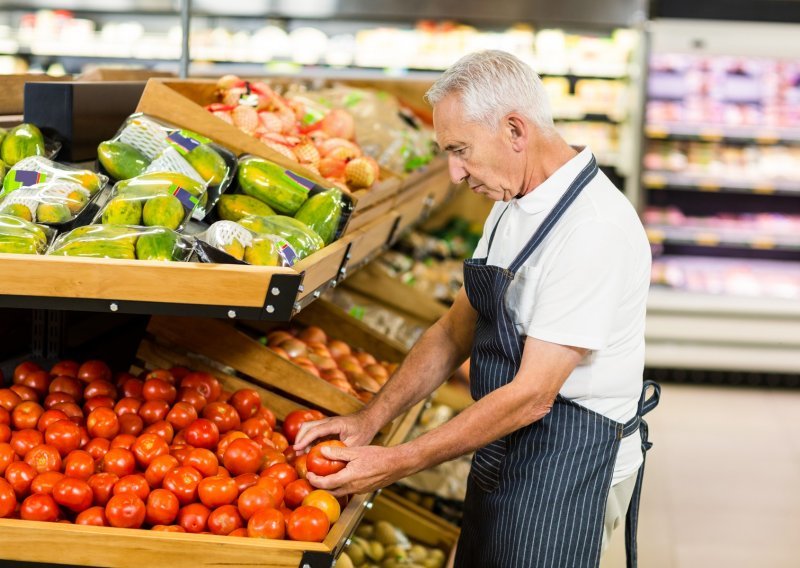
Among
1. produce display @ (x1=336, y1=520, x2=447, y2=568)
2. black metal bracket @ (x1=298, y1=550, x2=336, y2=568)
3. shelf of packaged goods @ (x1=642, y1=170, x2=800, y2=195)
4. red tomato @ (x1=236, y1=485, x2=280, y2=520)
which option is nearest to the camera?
black metal bracket @ (x1=298, y1=550, x2=336, y2=568)

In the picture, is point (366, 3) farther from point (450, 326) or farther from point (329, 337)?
point (450, 326)

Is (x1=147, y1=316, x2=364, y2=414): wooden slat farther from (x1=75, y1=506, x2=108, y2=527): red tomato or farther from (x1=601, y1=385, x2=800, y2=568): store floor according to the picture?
(x1=601, y1=385, x2=800, y2=568): store floor

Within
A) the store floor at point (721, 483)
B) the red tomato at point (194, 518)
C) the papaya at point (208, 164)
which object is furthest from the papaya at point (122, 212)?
the store floor at point (721, 483)

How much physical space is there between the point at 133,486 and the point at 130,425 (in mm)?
267

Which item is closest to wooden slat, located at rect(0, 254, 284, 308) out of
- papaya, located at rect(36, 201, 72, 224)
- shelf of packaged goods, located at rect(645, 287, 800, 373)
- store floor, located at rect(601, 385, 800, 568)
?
papaya, located at rect(36, 201, 72, 224)

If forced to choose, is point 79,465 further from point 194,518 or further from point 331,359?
point 331,359

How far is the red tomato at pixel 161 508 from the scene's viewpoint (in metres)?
1.72

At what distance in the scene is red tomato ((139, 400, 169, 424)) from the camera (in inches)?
80.0

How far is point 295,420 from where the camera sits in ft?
7.30

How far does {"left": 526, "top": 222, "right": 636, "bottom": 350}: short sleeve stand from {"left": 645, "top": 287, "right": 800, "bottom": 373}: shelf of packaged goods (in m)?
4.56

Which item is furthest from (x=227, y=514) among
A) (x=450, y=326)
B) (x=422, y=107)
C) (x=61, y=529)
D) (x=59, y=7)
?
(x=59, y=7)

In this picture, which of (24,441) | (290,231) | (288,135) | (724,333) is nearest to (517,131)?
(290,231)

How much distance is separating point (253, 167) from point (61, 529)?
1.02 m

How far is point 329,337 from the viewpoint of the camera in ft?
10.5
